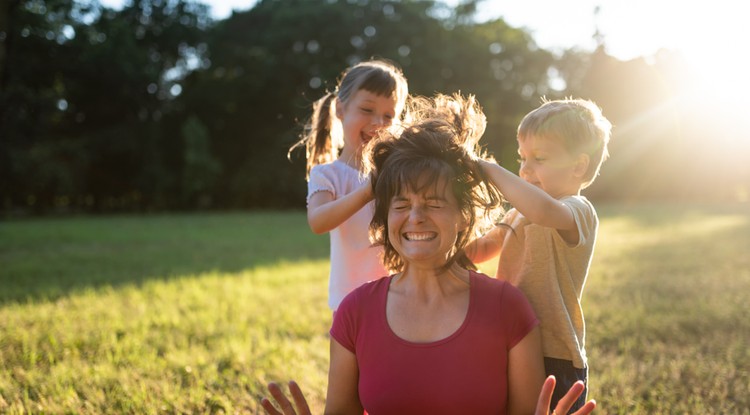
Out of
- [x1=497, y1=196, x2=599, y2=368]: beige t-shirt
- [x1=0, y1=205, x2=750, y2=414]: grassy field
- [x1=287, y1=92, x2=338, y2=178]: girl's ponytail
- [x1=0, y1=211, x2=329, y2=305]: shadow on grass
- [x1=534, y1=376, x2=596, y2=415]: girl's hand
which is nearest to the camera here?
[x1=534, y1=376, x2=596, y2=415]: girl's hand

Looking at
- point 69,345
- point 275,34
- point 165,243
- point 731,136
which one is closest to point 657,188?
point 731,136

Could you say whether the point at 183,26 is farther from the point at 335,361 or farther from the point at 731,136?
the point at 335,361

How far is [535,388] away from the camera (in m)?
2.12

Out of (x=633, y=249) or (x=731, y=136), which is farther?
(x=731, y=136)

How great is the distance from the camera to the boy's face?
229cm

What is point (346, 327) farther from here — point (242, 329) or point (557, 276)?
point (242, 329)

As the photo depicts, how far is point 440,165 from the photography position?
2105 millimetres

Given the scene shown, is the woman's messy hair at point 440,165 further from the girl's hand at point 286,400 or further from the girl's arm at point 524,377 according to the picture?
the girl's hand at point 286,400

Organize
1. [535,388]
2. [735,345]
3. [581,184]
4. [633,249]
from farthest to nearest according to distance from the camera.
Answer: [633,249] < [735,345] < [581,184] < [535,388]

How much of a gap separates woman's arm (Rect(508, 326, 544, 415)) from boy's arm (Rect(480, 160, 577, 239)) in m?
0.37

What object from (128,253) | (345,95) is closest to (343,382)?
(345,95)

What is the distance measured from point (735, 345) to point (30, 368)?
15.0 feet

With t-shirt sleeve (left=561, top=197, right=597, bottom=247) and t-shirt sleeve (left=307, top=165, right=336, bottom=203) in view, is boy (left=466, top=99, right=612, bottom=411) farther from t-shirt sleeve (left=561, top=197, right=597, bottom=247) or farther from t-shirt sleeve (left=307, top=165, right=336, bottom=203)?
t-shirt sleeve (left=307, top=165, right=336, bottom=203)

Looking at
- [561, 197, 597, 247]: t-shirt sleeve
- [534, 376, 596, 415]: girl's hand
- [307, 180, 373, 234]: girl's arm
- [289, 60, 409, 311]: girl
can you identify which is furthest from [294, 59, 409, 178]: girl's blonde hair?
[534, 376, 596, 415]: girl's hand
